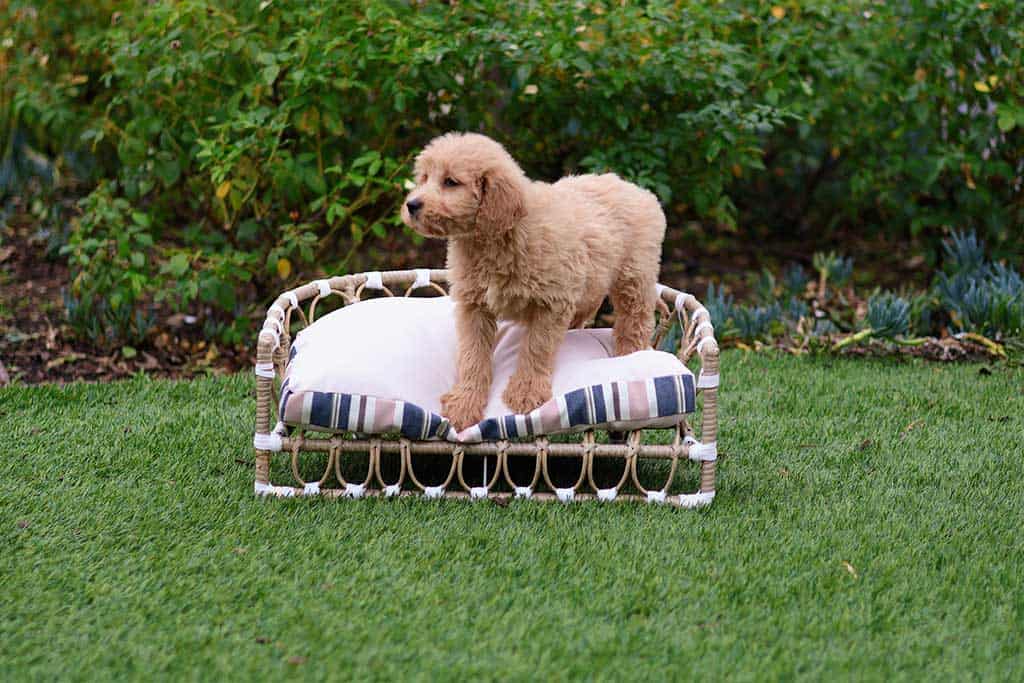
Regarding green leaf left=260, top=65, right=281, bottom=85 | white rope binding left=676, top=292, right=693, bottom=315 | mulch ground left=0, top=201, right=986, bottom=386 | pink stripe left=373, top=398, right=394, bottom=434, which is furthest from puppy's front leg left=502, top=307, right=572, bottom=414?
mulch ground left=0, top=201, right=986, bottom=386

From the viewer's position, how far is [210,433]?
411 centimetres

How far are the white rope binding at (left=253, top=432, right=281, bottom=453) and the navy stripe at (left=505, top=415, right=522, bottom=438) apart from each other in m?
0.70

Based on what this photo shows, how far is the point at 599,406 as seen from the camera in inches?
133

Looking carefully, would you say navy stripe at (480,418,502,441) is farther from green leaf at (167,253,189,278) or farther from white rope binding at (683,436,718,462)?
green leaf at (167,253,189,278)

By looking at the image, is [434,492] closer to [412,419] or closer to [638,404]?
A: [412,419]

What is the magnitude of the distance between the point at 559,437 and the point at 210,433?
1.27 metres

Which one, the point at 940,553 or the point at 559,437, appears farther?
the point at 559,437

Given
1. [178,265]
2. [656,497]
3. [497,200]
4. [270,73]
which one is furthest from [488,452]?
[178,265]

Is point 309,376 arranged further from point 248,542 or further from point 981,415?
point 981,415

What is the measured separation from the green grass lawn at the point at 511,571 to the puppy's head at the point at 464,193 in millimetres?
855

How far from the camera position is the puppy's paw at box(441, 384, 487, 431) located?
3.49 metres

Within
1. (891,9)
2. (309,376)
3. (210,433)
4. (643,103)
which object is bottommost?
(210,433)

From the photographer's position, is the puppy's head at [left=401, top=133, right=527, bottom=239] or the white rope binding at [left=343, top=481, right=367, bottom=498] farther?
the white rope binding at [left=343, top=481, right=367, bottom=498]

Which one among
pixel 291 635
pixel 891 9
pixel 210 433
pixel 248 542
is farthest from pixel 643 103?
pixel 291 635
